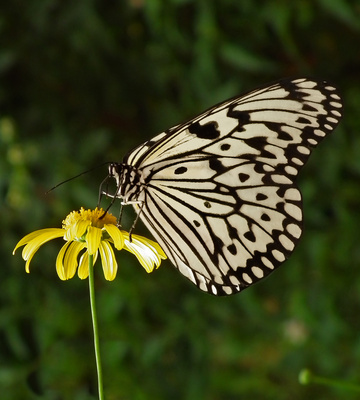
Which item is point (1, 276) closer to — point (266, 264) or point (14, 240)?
point (14, 240)

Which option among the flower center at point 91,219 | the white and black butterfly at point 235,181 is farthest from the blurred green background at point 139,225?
the flower center at point 91,219

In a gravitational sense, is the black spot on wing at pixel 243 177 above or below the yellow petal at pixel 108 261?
above

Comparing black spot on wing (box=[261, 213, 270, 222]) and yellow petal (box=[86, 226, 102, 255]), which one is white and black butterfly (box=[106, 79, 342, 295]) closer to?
black spot on wing (box=[261, 213, 270, 222])

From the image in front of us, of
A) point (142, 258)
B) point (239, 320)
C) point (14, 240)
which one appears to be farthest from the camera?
point (239, 320)

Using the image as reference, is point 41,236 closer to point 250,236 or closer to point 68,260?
point 68,260

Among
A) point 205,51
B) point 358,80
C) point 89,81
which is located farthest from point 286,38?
point 89,81

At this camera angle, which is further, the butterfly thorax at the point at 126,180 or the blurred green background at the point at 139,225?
the blurred green background at the point at 139,225

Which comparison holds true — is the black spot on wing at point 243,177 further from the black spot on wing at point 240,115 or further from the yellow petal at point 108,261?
the yellow petal at point 108,261
